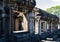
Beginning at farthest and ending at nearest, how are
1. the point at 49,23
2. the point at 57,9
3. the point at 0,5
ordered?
the point at 57,9
the point at 49,23
the point at 0,5

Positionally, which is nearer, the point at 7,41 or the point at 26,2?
the point at 7,41

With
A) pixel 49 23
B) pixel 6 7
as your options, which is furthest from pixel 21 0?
pixel 49 23

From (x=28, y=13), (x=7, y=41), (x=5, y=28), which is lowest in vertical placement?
(x=7, y=41)

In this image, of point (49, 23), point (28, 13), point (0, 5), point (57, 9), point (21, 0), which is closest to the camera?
point (0, 5)

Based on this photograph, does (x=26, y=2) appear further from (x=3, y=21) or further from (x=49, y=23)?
(x=49, y=23)

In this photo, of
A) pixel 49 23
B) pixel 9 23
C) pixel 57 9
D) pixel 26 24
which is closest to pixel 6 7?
pixel 9 23

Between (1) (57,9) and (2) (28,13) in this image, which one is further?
(1) (57,9)

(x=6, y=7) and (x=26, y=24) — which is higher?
(x=6, y=7)

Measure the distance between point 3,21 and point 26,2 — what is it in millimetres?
2167

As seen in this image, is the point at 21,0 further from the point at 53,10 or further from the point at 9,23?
the point at 53,10

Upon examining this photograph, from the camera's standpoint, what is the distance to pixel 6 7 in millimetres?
8078

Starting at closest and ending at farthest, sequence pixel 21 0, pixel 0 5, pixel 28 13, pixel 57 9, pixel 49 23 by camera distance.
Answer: pixel 0 5, pixel 21 0, pixel 28 13, pixel 49 23, pixel 57 9

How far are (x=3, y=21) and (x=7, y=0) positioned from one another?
110 cm

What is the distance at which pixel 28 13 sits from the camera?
10.1 m
